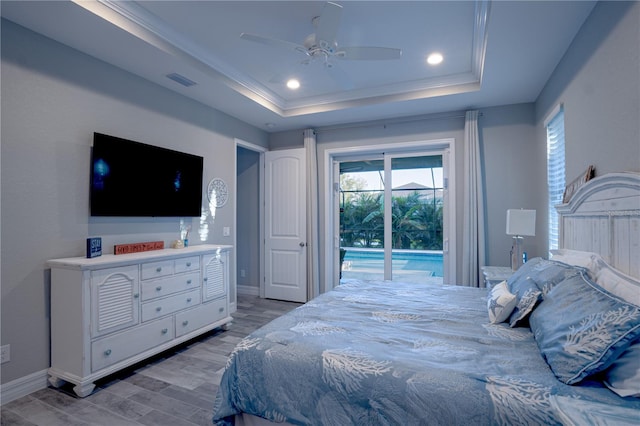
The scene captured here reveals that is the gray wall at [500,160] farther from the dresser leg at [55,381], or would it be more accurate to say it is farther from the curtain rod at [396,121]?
the dresser leg at [55,381]

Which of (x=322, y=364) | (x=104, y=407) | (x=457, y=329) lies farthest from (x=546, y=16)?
(x=104, y=407)

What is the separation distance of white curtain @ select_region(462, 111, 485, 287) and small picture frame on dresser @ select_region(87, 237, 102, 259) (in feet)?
13.0

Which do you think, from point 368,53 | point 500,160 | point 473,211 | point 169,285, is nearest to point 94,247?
point 169,285

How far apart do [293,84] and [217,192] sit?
171cm

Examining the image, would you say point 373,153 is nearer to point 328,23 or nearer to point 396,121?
point 396,121

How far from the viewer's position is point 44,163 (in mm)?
2402

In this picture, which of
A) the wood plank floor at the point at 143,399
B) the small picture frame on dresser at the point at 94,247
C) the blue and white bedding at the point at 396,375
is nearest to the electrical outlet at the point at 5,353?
the wood plank floor at the point at 143,399

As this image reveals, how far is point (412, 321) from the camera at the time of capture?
1.93 meters

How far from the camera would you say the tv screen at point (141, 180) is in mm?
2715

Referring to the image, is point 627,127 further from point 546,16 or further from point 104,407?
point 104,407

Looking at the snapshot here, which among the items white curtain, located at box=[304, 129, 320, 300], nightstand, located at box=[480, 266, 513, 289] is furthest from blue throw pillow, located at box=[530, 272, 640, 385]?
white curtain, located at box=[304, 129, 320, 300]

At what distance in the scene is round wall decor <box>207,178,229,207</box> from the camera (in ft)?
13.1

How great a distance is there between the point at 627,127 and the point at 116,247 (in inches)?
147

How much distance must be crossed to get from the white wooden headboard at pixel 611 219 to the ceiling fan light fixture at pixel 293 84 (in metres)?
2.99
